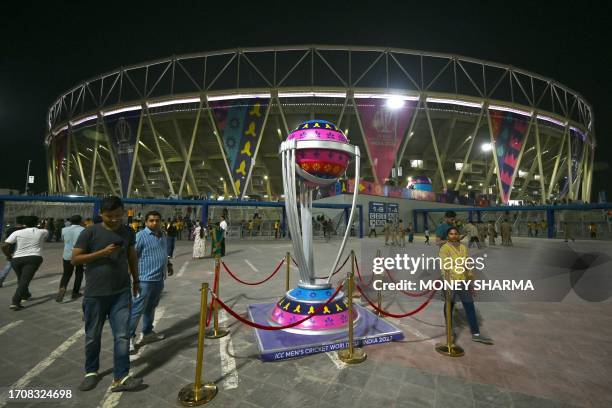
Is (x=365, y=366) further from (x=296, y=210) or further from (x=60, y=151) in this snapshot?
(x=60, y=151)

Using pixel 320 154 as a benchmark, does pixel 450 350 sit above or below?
below

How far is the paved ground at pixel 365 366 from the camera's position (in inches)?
101

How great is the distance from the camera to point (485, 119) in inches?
1202

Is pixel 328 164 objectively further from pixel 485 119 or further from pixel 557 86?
pixel 557 86

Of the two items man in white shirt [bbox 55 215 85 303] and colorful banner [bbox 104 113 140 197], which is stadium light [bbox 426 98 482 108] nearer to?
man in white shirt [bbox 55 215 85 303]

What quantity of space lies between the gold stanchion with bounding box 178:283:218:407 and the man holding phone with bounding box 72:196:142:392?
1.82 feet

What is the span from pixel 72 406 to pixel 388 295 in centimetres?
562

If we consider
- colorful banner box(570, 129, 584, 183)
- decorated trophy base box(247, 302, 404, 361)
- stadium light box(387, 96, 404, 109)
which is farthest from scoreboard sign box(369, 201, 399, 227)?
colorful banner box(570, 129, 584, 183)

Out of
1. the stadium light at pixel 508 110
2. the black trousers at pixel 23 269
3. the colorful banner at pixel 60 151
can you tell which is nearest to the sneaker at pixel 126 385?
the black trousers at pixel 23 269

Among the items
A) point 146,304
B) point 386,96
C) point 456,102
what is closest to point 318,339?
point 146,304

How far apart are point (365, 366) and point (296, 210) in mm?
2334

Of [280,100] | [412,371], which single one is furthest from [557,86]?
[412,371]

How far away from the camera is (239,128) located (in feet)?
92.0

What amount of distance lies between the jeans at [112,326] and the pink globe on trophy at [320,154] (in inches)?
113
